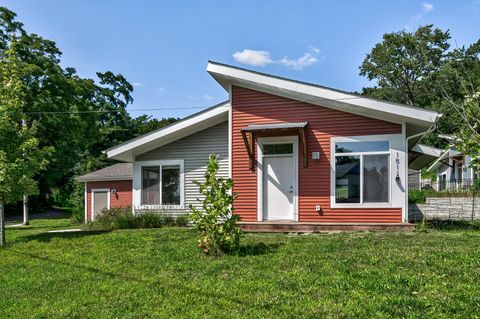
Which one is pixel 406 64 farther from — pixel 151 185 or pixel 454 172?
pixel 151 185

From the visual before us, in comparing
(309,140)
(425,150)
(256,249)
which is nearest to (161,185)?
(309,140)

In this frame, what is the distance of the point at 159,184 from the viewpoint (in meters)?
13.3

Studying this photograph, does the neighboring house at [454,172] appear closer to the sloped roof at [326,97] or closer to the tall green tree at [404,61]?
the sloped roof at [326,97]

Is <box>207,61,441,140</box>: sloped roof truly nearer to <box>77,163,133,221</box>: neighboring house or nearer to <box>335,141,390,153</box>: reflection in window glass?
<box>335,141,390,153</box>: reflection in window glass

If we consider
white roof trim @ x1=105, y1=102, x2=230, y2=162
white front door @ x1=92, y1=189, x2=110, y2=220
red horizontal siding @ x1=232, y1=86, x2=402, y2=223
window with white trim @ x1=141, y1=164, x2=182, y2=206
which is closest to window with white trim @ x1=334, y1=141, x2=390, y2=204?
red horizontal siding @ x1=232, y1=86, x2=402, y2=223

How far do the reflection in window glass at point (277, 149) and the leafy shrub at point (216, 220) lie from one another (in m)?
4.25

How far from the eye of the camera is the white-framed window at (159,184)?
13141 mm

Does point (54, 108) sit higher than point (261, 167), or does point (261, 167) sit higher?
point (54, 108)

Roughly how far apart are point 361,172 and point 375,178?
0.38 meters

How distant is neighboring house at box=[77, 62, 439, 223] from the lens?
10.3m

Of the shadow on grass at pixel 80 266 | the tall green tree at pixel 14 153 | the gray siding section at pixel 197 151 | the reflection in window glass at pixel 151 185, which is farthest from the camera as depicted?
the reflection in window glass at pixel 151 185

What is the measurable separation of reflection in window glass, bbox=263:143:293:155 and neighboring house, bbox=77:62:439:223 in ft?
0.09

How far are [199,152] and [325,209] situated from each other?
4.53 metres

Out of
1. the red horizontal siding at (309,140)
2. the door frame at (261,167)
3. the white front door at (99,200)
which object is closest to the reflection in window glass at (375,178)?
the red horizontal siding at (309,140)
